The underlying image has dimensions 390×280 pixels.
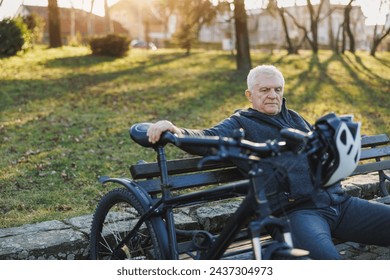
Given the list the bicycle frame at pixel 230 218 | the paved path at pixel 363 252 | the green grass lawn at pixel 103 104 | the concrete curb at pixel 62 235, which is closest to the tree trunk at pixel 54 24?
the green grass lawn at pixel 103 104

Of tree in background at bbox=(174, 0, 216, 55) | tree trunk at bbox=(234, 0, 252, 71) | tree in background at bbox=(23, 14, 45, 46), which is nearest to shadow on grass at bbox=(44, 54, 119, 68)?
tree in background at bbox=(23, 14, 45, 46)

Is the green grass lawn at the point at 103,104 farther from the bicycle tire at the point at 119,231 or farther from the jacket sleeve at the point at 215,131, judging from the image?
the jacket sleeve at the point at 215,131

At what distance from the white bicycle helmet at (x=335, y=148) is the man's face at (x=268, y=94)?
102cm

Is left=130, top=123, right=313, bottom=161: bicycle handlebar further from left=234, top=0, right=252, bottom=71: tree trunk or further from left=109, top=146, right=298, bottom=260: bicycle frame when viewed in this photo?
left=234, top=0, right=252, bottom=71: tree trunk

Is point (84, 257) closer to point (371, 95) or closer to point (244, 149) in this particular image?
point (244, 149)

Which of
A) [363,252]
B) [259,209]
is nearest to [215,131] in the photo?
[259,209]

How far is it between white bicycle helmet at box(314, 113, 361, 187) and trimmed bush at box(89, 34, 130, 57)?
628 inches

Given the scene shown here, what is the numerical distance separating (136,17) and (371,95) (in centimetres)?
5795

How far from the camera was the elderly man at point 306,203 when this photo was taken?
122 inches

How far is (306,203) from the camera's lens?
322 centimetres

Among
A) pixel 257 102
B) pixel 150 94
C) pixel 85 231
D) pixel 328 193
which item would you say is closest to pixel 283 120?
pixel 257 102

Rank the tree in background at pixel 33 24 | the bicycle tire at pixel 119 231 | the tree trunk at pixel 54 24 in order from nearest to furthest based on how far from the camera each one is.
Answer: the bicycle tire at pixel 119 231 → the tree trunk at pixel 54 24 → the tree in background at pixel 33 24

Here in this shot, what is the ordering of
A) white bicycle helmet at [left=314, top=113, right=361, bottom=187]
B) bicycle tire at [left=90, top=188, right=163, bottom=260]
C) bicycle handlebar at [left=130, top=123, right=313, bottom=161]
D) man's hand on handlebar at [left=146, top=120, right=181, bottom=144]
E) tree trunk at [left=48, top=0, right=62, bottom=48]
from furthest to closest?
tree trunk at [left=48, top=0, right=62, bottom=48], bicycle tire at [left=90, top=188, right=163, bottom=260], man's hand on handlebar at [left=146, top=120, right=181, bottom=144], white bicycle helmet at [left=314, top=113, right=361, bottom=187], bicycle handlebar at [left=130, top=123, right=313, bottom=161]

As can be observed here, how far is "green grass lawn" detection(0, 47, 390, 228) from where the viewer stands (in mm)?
6102
